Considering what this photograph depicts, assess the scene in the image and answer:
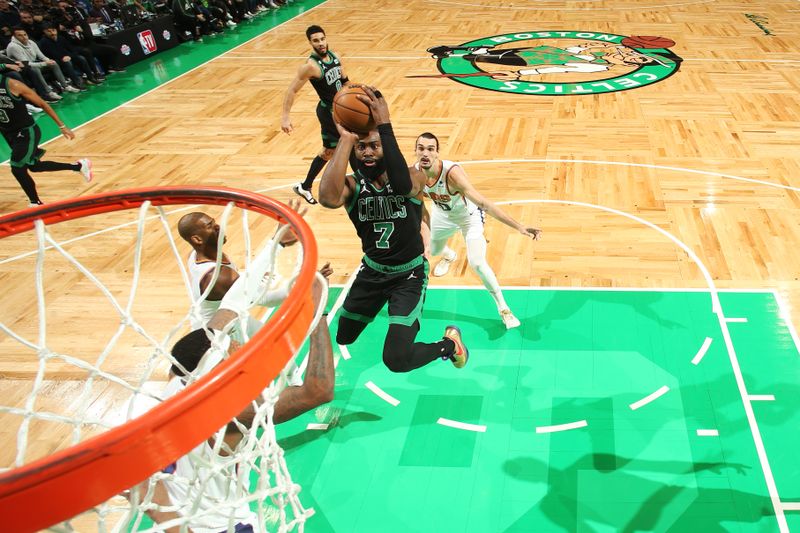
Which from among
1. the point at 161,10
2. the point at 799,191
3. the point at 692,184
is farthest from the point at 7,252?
the point at 161,10

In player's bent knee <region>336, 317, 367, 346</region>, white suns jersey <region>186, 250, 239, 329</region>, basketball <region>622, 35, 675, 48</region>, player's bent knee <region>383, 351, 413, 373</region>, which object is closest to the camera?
white suns jersey <region>186, 250, 239, 329</region>

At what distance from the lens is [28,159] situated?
8.10 meters

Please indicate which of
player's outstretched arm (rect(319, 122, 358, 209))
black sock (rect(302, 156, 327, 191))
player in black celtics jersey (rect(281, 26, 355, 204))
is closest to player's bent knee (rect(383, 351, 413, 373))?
player's outstretched arm (rect(319, 122, 358, 209))

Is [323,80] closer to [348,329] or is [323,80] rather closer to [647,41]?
[348,329]

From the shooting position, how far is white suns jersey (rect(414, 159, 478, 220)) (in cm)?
516

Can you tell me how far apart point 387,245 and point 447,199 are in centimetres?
116

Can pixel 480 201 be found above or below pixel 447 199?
above

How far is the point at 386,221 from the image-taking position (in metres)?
4.31

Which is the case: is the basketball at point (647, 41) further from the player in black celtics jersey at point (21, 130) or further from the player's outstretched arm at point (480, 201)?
the player in black celtics jersey at point (21, 130)

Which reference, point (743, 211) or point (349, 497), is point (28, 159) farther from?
point (743, 211)

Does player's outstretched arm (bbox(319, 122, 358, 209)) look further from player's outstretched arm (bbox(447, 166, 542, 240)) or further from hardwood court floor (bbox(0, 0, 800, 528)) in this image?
hardwood court floor (bbox(0, 0, 800, 528))

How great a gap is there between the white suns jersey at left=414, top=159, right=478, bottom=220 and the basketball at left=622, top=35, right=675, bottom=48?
377 inches

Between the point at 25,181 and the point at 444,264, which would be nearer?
the point at 444,264

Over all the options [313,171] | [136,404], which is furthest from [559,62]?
[136,404]
